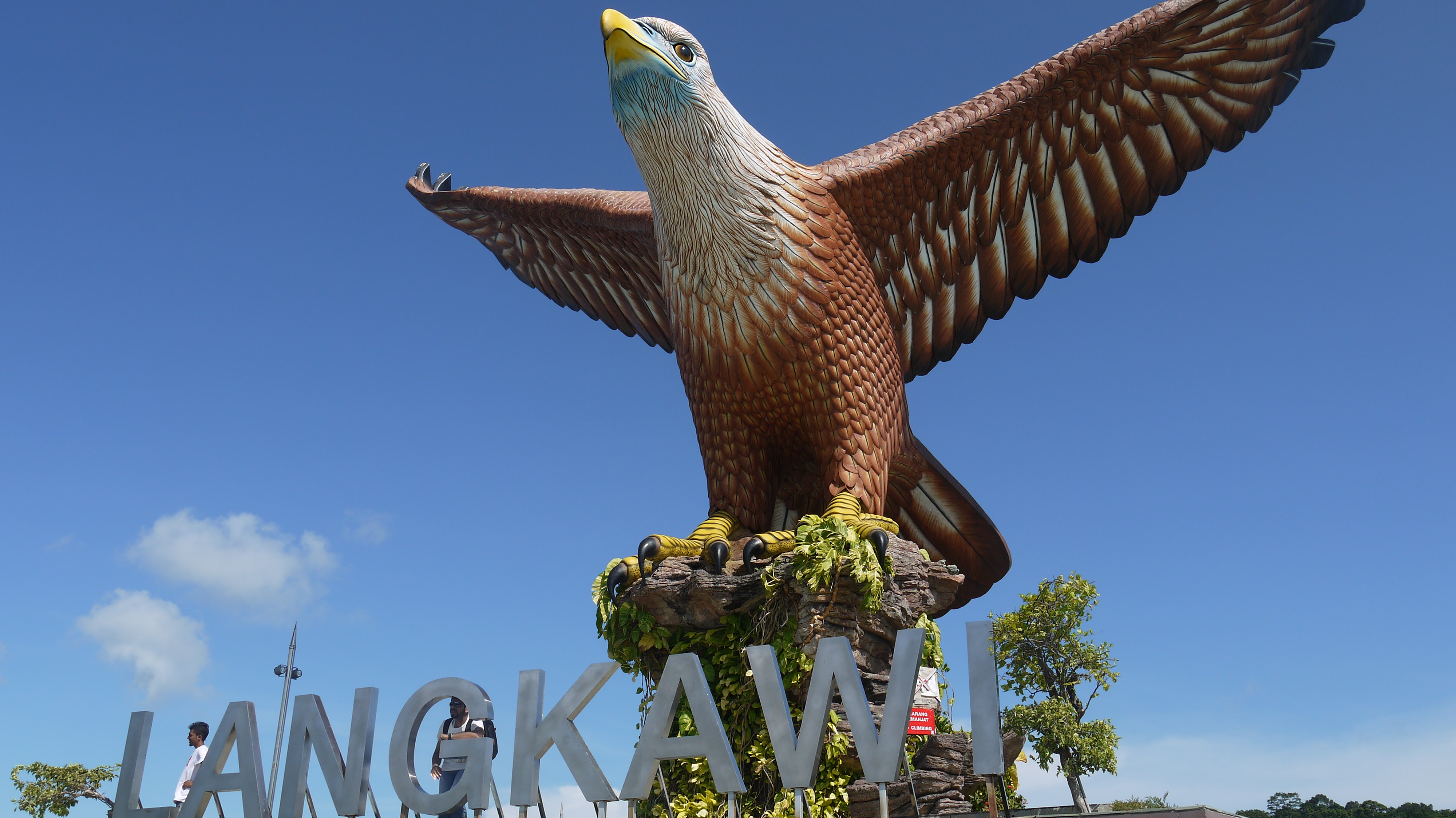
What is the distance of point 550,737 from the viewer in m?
5.67

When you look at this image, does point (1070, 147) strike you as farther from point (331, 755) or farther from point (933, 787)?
point (331, 755)

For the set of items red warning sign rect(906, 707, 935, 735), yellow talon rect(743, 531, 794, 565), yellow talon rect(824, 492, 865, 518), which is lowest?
red warning sign rect(906, 707, 935, 735)

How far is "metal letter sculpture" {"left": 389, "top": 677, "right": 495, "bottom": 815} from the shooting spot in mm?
5668

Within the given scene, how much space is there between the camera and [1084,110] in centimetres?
762

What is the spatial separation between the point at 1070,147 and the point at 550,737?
564cm

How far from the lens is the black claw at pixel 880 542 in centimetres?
641

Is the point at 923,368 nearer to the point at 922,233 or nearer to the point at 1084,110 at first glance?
the point at 922,233

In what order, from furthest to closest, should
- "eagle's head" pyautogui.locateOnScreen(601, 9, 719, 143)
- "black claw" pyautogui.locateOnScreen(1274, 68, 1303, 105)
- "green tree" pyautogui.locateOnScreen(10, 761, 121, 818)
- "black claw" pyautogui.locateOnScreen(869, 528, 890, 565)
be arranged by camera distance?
"green tree" pyautogui.locateOnScreen(10, 761, 121, 818), "black claw" pyautogui.locateOnScreen(1274, 68, 1303, 105), "eagle's head" pyautogui.locateOnScreen(601, 9, 719, 143), "black claw" pyautogui.locateOnScreen(869, 528, 890, 565)

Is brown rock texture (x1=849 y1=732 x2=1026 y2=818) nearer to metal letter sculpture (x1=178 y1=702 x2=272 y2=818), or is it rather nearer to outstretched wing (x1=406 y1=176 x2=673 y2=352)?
metal letter sculpture (x1=178 y1=702 x2=272 y2=818)

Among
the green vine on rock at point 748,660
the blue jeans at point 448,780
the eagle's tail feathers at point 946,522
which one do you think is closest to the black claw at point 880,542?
the green vine on rock at point 748,660

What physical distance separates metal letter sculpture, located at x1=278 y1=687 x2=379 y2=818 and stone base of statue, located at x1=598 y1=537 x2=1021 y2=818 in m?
1.73

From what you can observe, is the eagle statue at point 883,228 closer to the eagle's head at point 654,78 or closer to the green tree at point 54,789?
the eagle's head at point 654,78

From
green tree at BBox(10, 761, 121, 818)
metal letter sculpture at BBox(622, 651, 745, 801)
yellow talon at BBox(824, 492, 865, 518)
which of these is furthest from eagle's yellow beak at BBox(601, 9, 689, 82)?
green tree at BBox(10, 761, 121, 818)

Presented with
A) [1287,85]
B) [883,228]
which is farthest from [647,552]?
[1287,85]
